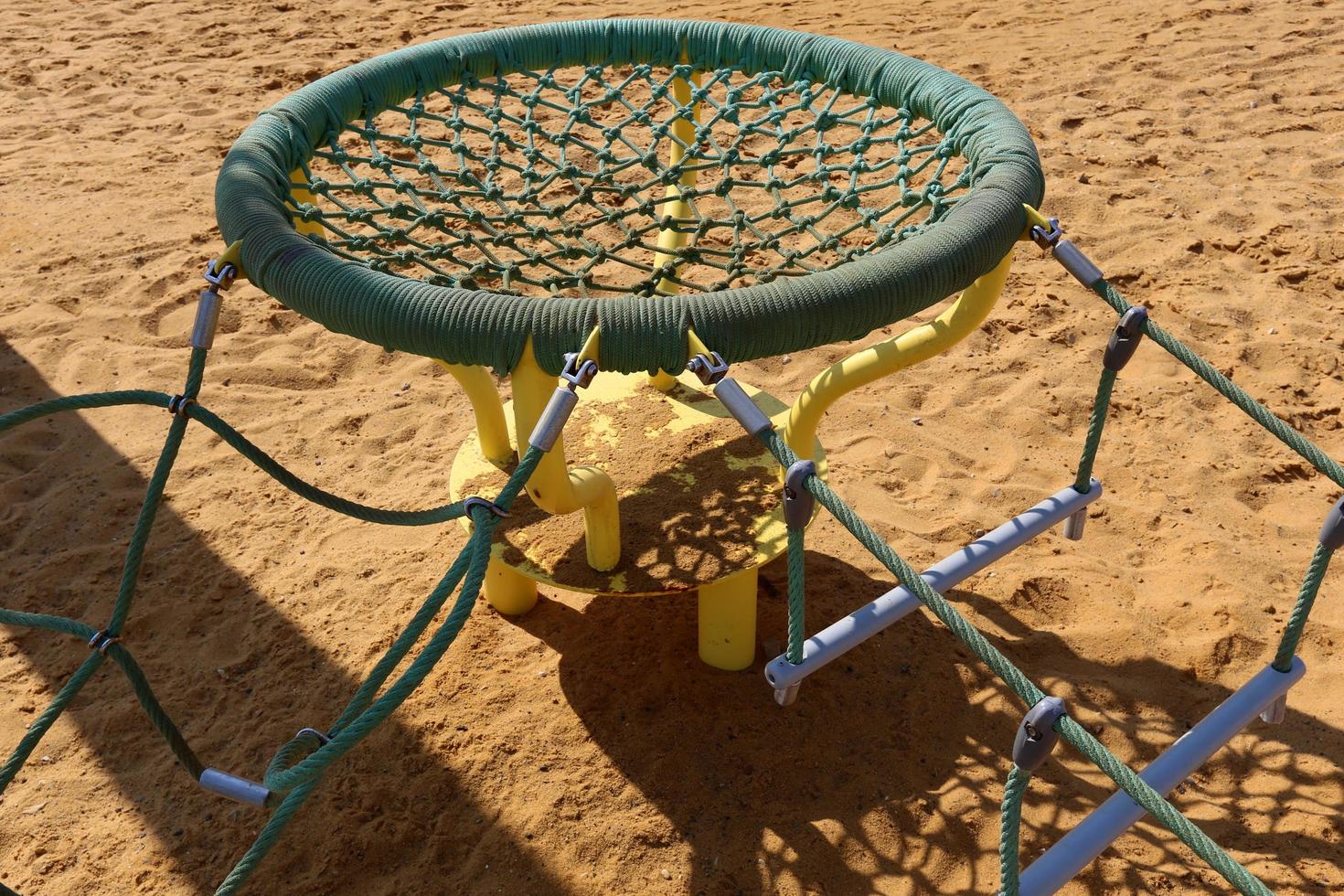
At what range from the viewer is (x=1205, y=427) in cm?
273

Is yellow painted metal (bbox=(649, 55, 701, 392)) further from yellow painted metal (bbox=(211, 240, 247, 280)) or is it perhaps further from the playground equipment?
yellow painted metal (bbox=(211, 240, 247, 280))

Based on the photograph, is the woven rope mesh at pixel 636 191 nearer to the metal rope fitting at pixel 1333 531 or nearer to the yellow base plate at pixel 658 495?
the yellow base plate at pixel 658 495

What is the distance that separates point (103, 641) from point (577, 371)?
744mm

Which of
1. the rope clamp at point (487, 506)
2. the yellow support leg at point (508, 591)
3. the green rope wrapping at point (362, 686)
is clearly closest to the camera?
the green rope wrapping at point (362, 686)

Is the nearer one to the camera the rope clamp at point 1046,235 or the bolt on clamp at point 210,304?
the bolt on clamp at point 210,304

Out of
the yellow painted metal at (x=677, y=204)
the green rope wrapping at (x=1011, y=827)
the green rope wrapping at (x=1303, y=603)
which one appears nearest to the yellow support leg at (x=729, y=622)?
the yellow painted metal at (x=677, y=204)

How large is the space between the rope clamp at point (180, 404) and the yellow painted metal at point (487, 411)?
0.47m

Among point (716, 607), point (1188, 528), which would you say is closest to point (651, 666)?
point (716, 607)

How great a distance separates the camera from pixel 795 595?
153 centimetres

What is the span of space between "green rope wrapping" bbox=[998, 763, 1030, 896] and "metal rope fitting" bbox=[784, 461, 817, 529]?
1.25ft

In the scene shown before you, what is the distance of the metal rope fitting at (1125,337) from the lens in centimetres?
172

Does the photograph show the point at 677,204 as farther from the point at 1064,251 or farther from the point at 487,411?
the point at 1064,251

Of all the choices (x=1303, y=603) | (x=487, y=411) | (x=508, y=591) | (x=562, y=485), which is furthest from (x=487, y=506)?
(x=1303, y=603)

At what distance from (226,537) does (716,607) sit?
1.18 metres
